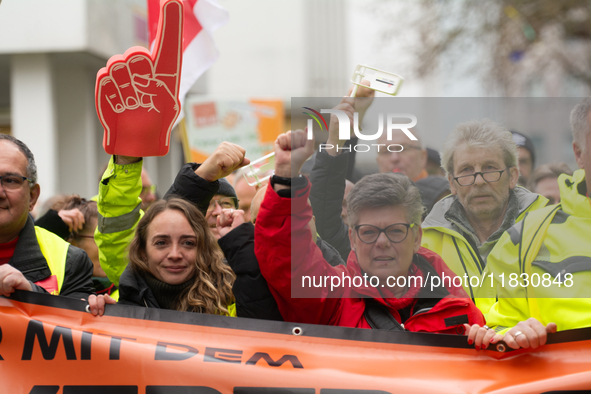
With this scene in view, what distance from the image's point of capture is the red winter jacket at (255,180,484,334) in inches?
80.4

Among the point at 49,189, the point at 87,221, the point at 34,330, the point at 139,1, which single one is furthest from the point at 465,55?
the point at 34,330

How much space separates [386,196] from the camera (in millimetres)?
2141

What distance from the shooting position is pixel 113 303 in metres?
2.20

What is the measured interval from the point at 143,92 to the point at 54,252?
0.76 metres

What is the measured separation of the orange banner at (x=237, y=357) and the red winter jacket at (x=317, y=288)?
4.4 inches

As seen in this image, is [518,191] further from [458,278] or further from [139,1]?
[139,1]

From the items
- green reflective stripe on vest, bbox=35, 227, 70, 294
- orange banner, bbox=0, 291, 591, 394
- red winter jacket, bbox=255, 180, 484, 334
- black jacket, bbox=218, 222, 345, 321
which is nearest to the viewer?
orange banner, bbox=0, 291, 591, 394

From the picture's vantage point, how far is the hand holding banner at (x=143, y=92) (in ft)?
7.61

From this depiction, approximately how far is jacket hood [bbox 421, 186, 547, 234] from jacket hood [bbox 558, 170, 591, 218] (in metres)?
0.09

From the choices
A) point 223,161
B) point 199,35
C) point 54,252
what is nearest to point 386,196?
point 223,161

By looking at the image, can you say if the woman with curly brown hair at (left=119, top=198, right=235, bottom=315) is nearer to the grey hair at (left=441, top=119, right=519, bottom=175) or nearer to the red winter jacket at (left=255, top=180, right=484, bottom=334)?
the red winter jacket at (left=255, top=180, right=484, bottom=334)

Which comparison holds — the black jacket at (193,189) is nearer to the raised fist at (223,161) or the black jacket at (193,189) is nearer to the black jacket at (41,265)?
the raised fist at (223,161)

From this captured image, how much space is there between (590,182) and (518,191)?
0.23m

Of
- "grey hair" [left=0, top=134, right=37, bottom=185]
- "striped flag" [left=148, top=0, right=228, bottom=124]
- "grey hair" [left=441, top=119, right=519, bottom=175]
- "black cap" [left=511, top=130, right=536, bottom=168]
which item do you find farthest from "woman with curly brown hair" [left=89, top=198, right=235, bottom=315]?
"striped flag" [left=148, top=0, right=228, bottom=124]
